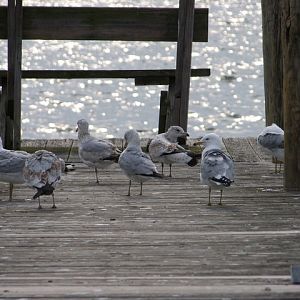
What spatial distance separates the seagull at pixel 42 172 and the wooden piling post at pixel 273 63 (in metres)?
3.51

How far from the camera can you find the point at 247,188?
1083 centimetres

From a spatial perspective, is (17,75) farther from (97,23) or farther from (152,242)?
(152,242)

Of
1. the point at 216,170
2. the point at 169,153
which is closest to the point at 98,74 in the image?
the point at 169,153

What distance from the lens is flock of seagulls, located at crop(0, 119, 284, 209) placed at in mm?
9867

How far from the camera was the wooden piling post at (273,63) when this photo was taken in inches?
496

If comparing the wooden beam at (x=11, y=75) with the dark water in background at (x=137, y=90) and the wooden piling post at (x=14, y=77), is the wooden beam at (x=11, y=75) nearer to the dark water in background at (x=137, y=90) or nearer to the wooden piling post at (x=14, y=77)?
the wooden piling post at (x=14, y=77)

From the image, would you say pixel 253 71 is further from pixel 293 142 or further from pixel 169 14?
pixel 293 142

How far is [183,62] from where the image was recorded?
43.4ft

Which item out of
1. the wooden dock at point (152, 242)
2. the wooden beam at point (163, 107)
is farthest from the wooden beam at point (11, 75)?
the wooden beam at point (163, 107)

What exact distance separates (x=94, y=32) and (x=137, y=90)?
2183 cm

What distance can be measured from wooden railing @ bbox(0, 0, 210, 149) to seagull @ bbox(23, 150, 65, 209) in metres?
2.95

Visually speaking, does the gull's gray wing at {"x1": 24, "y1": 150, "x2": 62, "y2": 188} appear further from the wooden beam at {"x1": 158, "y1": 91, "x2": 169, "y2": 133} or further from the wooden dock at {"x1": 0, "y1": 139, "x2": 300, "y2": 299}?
the wooden beam at {"x1": 158, "y1": 91, "x2": 169, "y2": 133}

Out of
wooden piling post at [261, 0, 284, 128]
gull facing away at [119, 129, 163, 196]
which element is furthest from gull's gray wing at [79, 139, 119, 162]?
wooden piling post at [261, 0, 284, 128]

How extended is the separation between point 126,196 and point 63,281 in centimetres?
374
